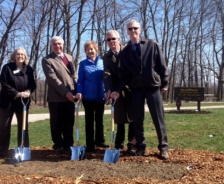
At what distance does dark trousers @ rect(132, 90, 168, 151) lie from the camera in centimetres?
539

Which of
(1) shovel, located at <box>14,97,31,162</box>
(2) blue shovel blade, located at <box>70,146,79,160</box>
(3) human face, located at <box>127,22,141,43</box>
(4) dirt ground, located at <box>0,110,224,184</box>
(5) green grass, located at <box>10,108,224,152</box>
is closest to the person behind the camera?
Answer: (4) dirt ground, located at <box>0,110,224,184</box>

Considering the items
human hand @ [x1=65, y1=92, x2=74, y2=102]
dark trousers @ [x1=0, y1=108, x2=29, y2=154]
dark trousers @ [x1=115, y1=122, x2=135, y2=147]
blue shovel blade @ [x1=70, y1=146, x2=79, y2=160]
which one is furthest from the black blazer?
dark trousers @ [x1=115, y1=122, x2=135, y2=147]

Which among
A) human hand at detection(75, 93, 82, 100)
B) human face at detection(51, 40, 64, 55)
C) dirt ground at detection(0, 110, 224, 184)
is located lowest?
dirt ground at detection(0, 110, 224, 184)

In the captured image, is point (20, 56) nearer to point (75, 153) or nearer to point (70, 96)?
point (70, 96)

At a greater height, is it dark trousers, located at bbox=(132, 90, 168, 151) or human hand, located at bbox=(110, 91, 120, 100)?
human hand, located at bbox=(110, 91, 120, 100)

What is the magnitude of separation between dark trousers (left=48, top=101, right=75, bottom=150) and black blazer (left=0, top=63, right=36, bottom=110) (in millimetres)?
555

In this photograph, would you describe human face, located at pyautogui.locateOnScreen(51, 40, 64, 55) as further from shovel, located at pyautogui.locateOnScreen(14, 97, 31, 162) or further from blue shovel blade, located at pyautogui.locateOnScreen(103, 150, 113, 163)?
blue shovel blade, located at pyautogui.locateOnScreen(103, 150, 113, 163)

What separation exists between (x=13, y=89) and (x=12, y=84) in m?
0.15

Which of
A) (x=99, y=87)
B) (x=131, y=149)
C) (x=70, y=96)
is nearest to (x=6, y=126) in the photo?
(x=70, y=96)

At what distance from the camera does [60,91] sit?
5754 millimetres

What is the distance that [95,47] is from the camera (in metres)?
5.80

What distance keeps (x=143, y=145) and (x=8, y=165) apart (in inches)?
82.2

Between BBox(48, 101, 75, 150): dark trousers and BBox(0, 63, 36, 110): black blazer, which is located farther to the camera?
BBox(48, 101, 75, 150): dark trousers

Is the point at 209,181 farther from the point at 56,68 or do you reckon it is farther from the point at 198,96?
the point at 198,96
